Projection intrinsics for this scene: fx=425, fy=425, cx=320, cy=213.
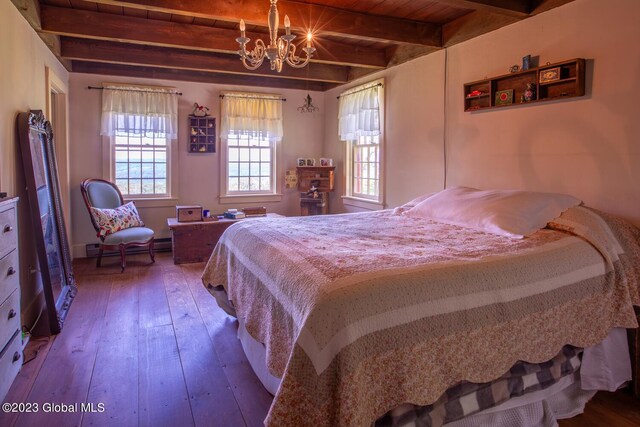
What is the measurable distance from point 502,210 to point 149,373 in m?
2.38

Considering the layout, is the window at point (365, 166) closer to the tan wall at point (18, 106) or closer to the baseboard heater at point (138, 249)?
the baseboard heater at point (138, 249)

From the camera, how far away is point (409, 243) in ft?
7.77

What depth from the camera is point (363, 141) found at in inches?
220

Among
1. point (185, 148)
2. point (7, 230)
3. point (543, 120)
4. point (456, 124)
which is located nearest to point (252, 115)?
point (185, 148)

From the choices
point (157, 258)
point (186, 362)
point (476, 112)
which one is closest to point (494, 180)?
point (476, 112)

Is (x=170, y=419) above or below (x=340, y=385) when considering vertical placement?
below

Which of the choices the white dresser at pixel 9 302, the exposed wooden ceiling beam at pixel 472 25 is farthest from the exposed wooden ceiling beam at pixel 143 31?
the white dresser at pixel 9 302

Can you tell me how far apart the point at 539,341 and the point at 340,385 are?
1.05 m

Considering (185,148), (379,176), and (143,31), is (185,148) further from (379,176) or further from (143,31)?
(379,176)

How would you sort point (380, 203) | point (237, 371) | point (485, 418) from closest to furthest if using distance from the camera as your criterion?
point (485, 418)
point (237, 371)
point (380, 203)

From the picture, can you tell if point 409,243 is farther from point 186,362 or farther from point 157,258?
point 157,258

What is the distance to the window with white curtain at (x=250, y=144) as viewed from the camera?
5938mm

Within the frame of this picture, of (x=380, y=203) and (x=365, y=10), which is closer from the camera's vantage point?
(x=365, y=10)

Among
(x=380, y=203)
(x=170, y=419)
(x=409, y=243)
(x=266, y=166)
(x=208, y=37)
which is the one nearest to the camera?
(x=170, y=419)
